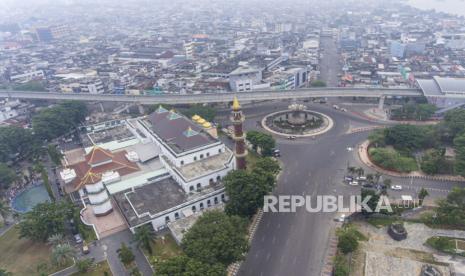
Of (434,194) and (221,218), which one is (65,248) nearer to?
(221,218)

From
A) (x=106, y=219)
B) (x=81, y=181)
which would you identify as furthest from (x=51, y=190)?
(x=106, y=219)

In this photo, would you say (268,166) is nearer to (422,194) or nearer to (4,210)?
(422,194)

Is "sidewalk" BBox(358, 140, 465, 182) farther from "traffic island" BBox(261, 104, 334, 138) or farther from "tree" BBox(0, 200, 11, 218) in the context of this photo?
"tree" BBox(0, 200, 11, 218)

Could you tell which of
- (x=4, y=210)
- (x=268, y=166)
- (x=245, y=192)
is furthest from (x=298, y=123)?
(x=4, y=210)

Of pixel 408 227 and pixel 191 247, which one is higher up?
pixel 191 247

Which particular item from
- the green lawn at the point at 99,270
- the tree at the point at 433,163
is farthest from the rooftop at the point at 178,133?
the tree at the point at 433,163

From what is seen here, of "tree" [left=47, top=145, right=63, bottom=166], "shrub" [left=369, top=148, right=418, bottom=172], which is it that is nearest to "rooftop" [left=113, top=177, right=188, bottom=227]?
"tree" [left=47, top=145, right=63, bottom=166]
